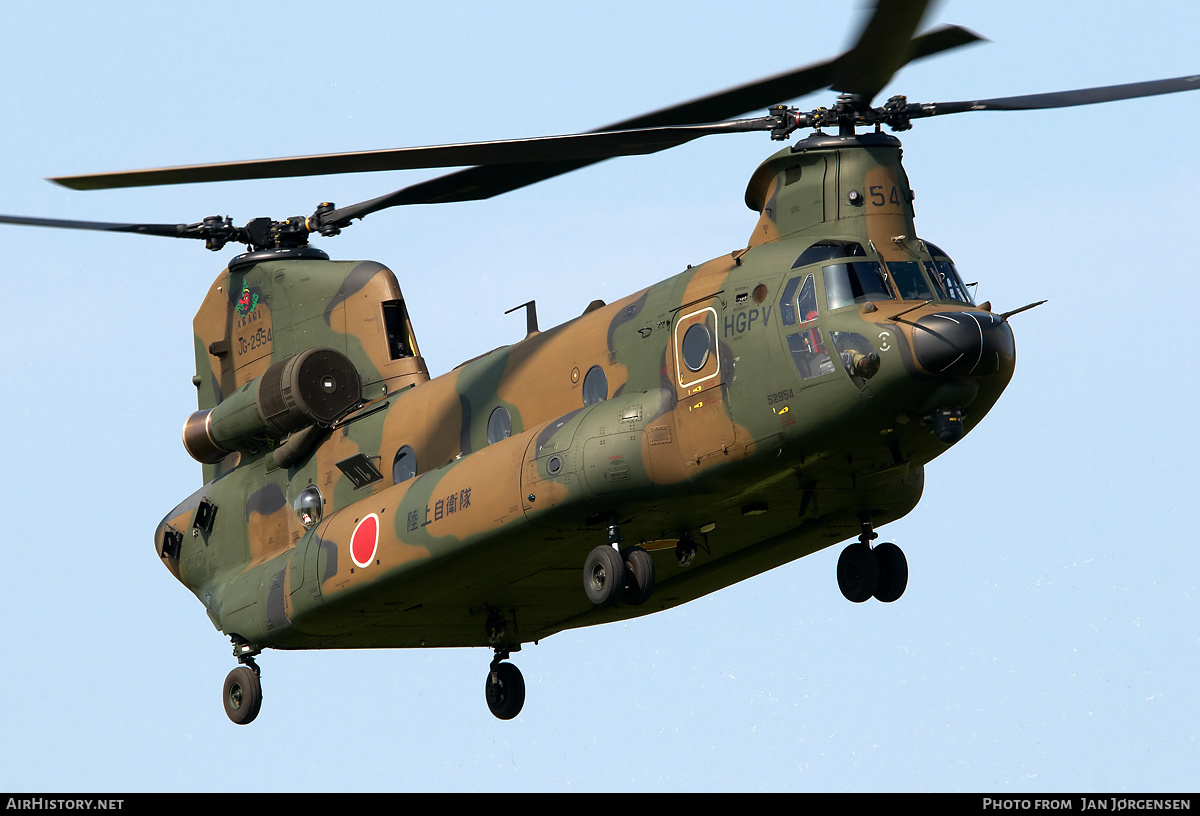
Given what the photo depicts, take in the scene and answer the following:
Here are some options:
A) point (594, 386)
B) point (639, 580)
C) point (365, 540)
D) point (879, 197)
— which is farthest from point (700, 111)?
point (365, 540)

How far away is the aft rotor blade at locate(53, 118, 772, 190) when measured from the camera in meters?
21.3

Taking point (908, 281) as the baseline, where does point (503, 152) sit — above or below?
above

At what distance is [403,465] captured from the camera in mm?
25234

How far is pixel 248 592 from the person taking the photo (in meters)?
26.7

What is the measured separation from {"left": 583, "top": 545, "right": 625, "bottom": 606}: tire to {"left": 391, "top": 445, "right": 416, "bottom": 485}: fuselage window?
12.5ft

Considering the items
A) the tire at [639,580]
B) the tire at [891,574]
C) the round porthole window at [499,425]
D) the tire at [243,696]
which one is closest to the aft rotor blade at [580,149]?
the round porthole window at [499,425]

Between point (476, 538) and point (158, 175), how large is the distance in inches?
215

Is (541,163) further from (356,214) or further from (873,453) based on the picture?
(873,453)

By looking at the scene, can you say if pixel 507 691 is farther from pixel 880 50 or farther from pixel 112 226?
pixel 880 50

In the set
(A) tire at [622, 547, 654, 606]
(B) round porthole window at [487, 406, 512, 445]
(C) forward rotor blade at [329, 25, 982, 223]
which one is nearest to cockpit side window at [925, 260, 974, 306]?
(C) forward rotor blade at [329, 25, 982, 223]

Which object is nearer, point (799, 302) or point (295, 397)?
point (799, 302)

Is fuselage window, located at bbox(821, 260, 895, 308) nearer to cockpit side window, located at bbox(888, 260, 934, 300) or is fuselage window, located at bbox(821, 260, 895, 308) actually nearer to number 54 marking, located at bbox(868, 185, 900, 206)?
cockpit side window, located at bbox(888, 260, 934, 300)

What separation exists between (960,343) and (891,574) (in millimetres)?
3817

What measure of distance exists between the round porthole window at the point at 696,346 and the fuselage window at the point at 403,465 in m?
4.77
